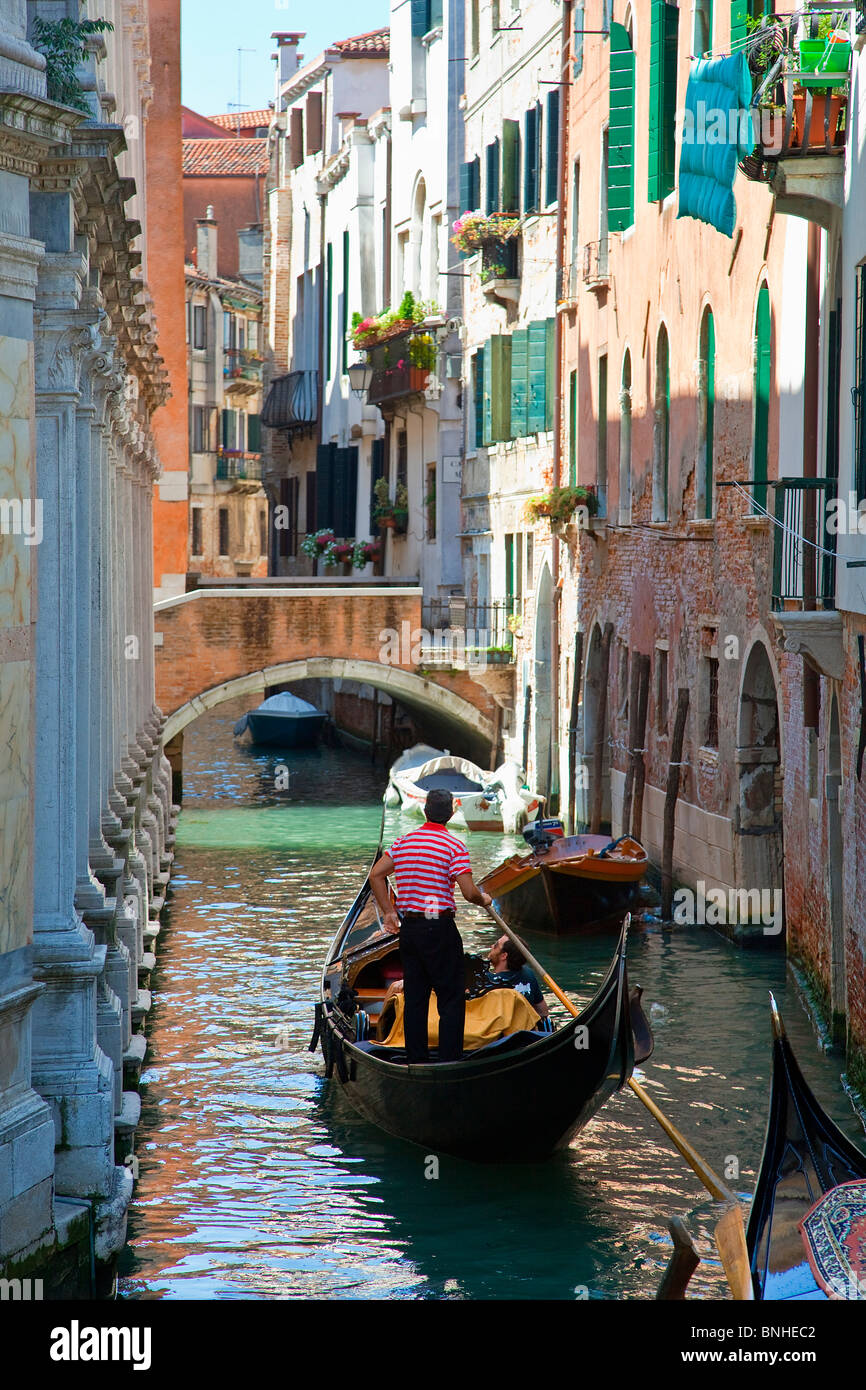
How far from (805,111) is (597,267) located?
7.92m

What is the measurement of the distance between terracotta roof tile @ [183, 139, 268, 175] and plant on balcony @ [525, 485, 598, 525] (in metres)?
24.4

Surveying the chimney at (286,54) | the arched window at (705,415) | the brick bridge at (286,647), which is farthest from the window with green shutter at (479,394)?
the chimney at (286,54)

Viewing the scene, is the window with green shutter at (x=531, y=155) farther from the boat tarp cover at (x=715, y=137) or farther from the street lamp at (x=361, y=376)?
the boat tarp cover at (x=715, y=137)

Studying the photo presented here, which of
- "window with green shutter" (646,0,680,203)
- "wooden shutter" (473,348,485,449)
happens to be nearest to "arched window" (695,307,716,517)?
"window with green shutter" (646,0,680,203)

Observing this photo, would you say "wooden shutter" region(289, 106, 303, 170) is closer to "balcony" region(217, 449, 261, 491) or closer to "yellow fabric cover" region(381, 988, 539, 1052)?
"balcony" region(217, 449, 261, 491)

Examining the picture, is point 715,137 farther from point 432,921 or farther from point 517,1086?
point 517,1086

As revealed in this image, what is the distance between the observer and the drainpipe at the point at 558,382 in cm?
1822

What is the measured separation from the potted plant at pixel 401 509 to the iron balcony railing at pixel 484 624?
107 inches

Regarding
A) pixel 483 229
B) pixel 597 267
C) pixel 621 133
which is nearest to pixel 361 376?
pixel 483 229

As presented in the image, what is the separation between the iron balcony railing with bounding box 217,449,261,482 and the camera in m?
39.6

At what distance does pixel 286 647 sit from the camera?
20406mm

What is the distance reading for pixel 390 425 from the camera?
86.3 feet
